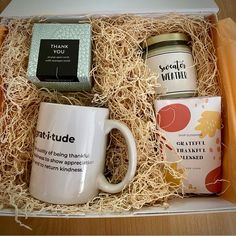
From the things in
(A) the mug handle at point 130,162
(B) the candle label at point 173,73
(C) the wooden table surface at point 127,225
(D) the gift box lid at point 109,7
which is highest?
(D) the gift box lid at point 109,7

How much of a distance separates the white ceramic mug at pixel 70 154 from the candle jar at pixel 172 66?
0.18 m

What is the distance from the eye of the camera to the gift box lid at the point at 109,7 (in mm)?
728

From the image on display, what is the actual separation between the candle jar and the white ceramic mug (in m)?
0.18

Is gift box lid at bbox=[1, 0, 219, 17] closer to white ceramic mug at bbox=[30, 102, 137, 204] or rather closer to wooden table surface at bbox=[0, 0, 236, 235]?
white ceramic mug at bbox=[30, 102, 137, 204]

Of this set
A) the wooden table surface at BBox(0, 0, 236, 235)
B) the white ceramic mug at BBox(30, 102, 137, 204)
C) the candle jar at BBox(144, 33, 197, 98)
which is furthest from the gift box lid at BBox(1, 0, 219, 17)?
the wooden table surface at BBox(0, 0, 236, 235)

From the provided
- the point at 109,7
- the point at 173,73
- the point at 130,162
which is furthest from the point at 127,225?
the point at 109,7

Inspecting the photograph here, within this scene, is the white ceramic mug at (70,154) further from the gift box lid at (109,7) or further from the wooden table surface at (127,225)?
the gift box lid at (109,7)

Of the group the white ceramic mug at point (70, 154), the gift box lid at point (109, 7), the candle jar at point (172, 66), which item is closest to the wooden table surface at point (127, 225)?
the white ceramic mug at point (70, 154)

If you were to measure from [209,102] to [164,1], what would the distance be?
0.31 m

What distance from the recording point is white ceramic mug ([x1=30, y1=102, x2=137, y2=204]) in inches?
23.2

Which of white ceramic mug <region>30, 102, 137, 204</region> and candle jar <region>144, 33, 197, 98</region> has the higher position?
candle jar <region>144, 33, 197, 98</region>

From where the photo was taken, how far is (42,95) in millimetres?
752

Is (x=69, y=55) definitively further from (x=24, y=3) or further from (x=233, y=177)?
(x=233, y=177)

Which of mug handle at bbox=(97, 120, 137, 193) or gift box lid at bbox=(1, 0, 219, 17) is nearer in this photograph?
mug handle at bbox=(97, 120, 137, 193)
